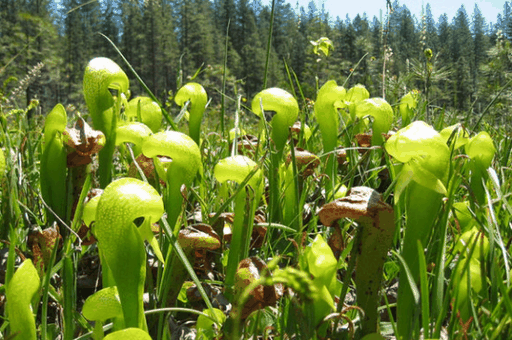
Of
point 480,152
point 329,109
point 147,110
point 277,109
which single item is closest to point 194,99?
point 147,110

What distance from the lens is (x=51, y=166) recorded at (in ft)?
4.00

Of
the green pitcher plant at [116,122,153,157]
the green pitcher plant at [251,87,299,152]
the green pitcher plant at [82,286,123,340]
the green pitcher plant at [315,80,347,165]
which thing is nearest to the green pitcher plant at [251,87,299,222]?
the green pitcher plant at [251,87,299,152]

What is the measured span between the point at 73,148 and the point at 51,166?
8 centimetres

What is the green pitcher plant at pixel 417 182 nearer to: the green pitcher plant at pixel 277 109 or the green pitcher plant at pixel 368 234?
the green pitcher plant at pixel 368 234

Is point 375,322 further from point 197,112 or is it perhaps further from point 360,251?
point 197,112

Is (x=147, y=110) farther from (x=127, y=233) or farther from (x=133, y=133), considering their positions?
(x=127, y=233)

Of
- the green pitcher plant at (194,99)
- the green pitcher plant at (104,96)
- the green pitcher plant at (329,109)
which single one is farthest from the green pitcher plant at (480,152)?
the green pitcher plant at (104,96)

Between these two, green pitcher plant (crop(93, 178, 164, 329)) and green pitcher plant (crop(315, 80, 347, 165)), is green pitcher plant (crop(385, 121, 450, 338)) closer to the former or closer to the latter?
green pitcher plant (crop(93, 178, 164, 329))

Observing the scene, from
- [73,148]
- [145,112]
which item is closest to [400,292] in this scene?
[73,148]

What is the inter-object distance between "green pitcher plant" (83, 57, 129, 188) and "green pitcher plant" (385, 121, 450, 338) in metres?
0.83

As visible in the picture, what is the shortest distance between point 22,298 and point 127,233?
0.19 meters

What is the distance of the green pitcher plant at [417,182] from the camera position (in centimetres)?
74

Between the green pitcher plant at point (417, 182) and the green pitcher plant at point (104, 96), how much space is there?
83 cm

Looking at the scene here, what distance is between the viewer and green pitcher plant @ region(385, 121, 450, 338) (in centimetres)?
74
